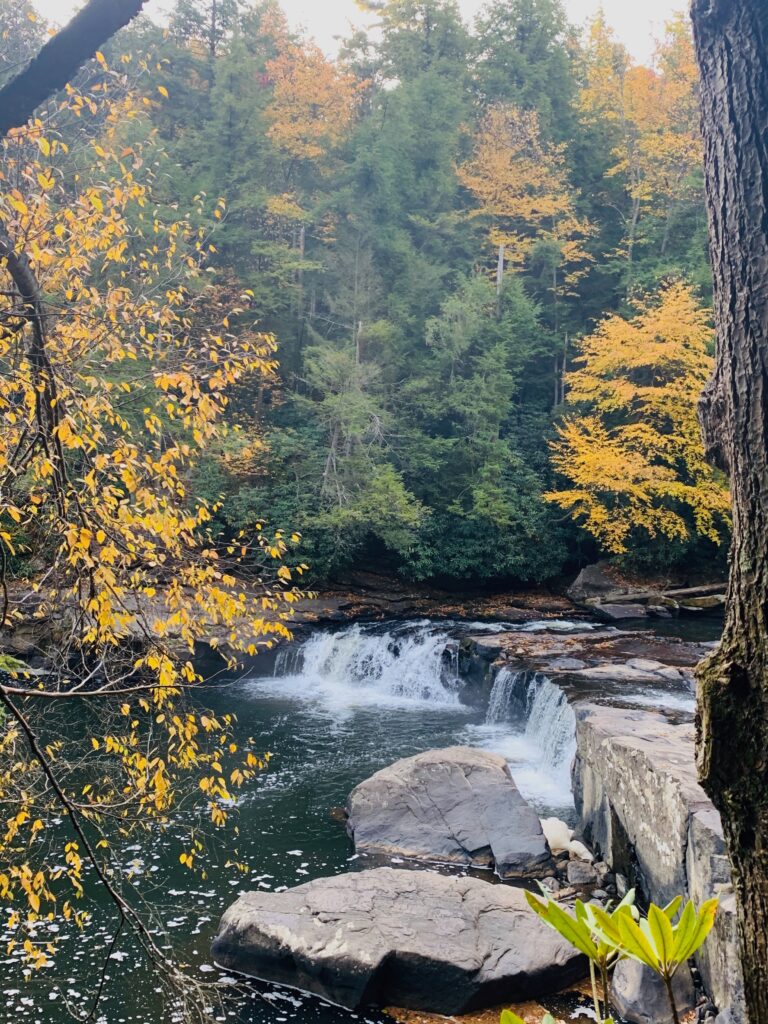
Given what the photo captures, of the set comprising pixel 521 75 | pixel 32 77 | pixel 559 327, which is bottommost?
pixel 32 77

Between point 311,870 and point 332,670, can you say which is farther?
point 332,670

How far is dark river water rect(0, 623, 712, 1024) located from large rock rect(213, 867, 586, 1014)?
0.68 feet

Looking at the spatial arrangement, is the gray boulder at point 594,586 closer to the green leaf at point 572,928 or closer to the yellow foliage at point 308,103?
the yellow foliage at point 308,103

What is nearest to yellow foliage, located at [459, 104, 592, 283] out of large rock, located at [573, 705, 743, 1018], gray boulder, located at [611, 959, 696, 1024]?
large rock, located at [573, 705, 743, 1018]

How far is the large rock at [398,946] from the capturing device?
517cm

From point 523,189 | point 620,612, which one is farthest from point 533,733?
point 523,189

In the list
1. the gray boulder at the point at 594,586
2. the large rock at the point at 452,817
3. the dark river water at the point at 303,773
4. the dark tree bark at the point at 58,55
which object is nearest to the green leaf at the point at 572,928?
the dark tree bark at the point at 58,55

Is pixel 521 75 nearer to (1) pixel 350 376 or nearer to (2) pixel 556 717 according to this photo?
(1) pixel 350 376

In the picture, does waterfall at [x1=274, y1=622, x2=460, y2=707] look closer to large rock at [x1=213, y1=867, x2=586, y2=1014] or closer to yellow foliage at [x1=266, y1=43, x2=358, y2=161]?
large rock at [x1=213, y1=867, x2=586, y2=1014]

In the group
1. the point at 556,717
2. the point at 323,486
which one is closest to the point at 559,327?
the point at 323,486

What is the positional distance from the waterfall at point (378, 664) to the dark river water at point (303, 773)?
2 cm

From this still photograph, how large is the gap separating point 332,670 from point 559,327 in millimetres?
12256

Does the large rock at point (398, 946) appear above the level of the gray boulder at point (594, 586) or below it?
below

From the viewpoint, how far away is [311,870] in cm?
701
